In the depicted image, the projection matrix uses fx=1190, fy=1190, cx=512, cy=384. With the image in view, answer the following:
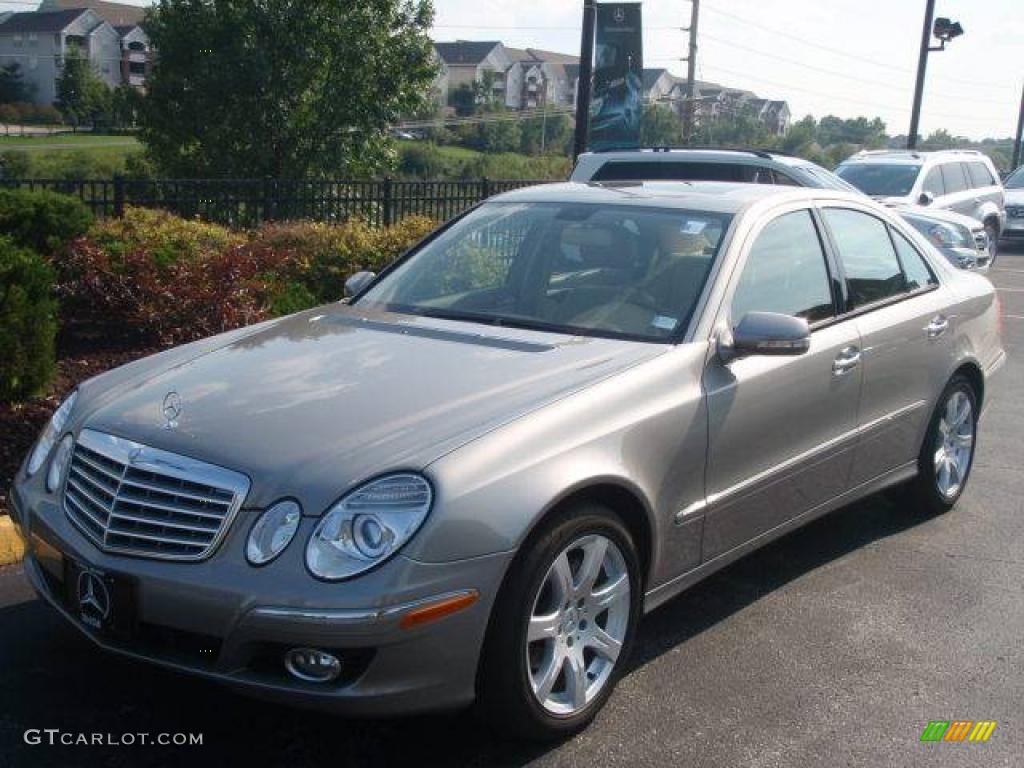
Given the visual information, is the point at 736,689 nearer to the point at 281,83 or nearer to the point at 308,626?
the point at 308,626

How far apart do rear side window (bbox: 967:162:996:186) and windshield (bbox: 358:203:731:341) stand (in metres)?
15.9

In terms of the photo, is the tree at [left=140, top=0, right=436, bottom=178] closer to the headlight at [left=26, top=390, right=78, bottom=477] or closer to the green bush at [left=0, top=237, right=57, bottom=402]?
the green bush at [left=0, top=237, right=57, bottom=402]

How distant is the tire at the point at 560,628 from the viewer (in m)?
3.39

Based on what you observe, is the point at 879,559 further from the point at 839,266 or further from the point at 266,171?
the point at 266,171

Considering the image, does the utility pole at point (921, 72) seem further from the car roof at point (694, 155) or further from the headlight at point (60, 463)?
the headlight at point (60, 463)

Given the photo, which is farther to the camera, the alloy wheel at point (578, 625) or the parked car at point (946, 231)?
the parked car at point (946, 231)

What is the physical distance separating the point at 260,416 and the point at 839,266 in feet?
9.17

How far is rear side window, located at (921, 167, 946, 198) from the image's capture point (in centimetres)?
1725

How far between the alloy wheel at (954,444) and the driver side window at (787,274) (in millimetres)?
1324

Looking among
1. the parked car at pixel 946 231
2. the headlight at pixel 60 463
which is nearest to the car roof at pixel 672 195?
the headlight at pixel 60 463

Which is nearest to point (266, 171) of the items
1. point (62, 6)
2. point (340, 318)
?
point (340, 318)

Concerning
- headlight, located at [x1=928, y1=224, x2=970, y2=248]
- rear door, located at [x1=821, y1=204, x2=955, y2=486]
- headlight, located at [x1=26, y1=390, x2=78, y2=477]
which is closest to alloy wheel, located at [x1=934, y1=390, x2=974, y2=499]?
rear door, located at [x1=821, y1=204, x2=955, y2=486]

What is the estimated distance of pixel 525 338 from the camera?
4355 millimetres

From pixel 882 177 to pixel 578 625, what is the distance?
14.4 meters
